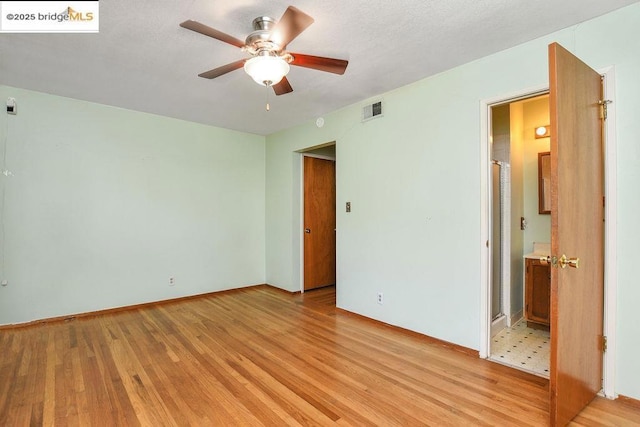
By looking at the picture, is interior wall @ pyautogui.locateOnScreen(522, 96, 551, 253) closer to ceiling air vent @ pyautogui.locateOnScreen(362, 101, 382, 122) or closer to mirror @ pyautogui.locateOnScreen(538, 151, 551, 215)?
mirror @ pyautogui.locateOnScreen(538, 151, 551, 215)

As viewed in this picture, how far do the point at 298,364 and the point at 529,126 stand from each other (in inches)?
141

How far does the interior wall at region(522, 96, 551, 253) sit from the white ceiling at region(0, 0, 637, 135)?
153cm

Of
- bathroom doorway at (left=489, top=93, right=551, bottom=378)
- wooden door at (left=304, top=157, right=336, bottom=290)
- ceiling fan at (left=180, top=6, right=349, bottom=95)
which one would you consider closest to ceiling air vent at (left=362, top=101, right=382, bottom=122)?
bathroom doorway at (left=489, top=93, right=551, bottom=378)

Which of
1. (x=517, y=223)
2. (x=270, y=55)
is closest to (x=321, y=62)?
(x=270, y=55)

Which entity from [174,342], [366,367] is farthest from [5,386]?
[366,367]

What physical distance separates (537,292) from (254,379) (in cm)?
286

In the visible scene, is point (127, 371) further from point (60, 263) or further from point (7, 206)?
point (7, 206)

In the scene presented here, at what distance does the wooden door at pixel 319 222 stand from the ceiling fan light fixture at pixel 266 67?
9.24 feet

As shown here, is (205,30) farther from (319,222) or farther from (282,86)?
(319,222)

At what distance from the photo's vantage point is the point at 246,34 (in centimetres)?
219

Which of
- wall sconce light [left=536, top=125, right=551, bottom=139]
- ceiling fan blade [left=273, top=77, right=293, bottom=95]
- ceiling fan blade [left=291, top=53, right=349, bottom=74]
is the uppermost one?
ceiling fan blade [left=291, top=53, right=349, bottom=74]

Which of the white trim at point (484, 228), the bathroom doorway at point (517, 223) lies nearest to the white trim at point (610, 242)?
the white trim at point (484, 228)

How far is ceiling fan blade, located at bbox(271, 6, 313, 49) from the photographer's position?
158cm

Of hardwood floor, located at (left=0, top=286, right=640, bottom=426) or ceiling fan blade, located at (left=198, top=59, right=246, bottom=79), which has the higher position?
ceiling fan blade, located at (left=198, top=59, right=246, bottom=79)
